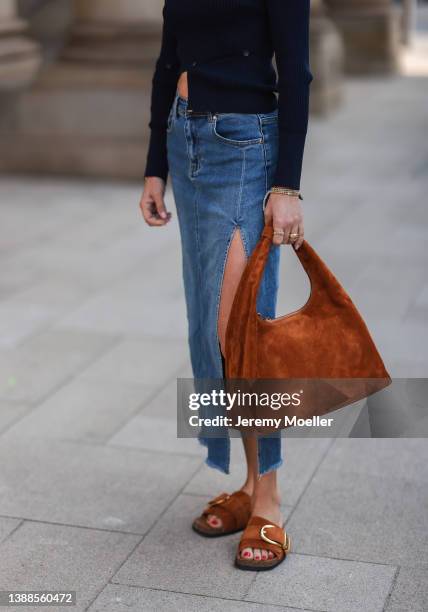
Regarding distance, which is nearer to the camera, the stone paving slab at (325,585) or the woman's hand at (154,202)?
the stone paving slab at (325,585)

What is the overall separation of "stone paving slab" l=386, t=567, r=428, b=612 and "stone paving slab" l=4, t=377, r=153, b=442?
5.03ft

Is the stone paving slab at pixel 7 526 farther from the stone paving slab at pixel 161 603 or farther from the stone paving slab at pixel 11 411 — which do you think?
the stone paving slab at pixel 11 411

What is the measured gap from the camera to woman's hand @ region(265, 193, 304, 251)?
9.96 ft

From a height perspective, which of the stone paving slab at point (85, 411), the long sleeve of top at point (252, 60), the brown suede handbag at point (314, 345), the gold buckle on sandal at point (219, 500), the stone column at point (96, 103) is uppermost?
the long sleeve of top at point (252, 60)

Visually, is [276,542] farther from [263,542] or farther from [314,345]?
[314,345]

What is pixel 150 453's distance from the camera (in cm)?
420

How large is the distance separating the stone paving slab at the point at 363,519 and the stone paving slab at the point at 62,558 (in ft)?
1.92

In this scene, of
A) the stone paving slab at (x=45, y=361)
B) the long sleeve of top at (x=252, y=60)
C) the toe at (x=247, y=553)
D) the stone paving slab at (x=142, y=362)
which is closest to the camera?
the long sleeve of top at (x=252, y=60)

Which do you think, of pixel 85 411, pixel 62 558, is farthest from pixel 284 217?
pixel 85 411

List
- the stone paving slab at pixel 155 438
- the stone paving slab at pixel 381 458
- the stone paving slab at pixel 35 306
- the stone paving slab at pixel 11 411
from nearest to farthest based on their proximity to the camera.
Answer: the stone paving slab at pixel 381 458 < the stone paving slab at pixel 155 438 < the stone paving slab at pixel 11 411 < the stone paving slab at pixel 35 306

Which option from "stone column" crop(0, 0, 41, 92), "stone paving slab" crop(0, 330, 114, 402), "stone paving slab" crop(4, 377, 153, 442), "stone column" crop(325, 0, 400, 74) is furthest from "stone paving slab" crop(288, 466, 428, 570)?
"stone column" crop(325, 0, 400, 74)

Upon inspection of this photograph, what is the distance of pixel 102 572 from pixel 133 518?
401 millimetres

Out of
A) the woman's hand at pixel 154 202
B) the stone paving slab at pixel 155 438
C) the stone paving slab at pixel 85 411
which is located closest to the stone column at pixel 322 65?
the stone paving slab at pixel 85 411

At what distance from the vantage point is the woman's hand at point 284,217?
304cm
